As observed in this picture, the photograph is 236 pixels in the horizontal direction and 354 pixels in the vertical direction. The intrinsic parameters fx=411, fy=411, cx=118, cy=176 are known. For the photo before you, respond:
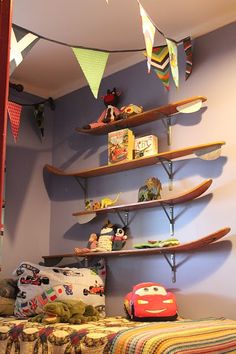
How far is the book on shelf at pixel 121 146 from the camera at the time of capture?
8.39ft

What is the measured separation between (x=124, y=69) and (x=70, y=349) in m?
1.88

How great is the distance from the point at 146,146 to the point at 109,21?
2.50 ft

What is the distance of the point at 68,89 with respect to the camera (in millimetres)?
3250

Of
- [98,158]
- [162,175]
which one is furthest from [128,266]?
[98,158]

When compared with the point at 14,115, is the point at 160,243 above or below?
below

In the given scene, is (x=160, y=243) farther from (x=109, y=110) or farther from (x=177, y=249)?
(x=109, y=110)

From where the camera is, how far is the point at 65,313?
79.0 inches

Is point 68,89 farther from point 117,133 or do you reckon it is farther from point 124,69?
point 117,133

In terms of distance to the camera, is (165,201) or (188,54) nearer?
(165,201)

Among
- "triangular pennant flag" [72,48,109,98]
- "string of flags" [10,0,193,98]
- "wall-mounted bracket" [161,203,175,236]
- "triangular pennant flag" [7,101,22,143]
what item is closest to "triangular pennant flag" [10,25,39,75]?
"string of flags" [10,0,193,98]

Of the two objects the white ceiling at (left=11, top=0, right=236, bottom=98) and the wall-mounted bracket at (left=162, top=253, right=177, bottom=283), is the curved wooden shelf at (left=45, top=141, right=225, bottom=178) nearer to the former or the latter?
the wall-mounted bracket at (left=162, top=253, right=177, bottom=283)

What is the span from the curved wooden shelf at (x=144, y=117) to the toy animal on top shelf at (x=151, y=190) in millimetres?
399

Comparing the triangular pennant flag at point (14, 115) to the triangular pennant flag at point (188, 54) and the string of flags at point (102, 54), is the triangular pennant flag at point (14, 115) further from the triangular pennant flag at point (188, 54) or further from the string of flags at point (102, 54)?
the triangular pennant flag at point (188, 54)

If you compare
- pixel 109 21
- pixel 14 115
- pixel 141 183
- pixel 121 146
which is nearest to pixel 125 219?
pixel 141 183
